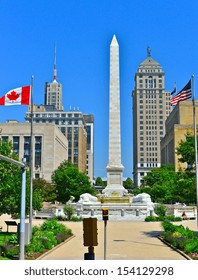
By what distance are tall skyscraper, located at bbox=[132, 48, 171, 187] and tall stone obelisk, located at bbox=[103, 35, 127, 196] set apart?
123 m

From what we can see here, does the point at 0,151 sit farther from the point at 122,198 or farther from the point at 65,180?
the point at 65,180

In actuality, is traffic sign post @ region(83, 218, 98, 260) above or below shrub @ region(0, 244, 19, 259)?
above

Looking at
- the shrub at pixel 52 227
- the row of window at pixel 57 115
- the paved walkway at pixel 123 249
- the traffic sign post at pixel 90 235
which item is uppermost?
the row of window at pixel 57 115

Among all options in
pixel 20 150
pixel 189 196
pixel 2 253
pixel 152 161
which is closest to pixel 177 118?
pixel 20 150

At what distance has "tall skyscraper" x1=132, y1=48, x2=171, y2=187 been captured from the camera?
178375 millimetres

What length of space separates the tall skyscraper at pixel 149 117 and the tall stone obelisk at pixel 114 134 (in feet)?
403

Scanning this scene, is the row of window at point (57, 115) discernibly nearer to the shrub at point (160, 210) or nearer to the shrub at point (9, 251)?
the shrub at point (160, 210)

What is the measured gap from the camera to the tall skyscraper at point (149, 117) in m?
178

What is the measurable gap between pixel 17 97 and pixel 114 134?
108 feet

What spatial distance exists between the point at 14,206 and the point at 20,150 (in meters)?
85.8

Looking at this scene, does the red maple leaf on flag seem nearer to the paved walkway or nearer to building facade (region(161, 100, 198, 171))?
the paved walkway

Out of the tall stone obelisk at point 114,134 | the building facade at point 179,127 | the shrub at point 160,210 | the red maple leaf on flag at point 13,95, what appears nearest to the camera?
the red maple leaf on flag at point 13,95

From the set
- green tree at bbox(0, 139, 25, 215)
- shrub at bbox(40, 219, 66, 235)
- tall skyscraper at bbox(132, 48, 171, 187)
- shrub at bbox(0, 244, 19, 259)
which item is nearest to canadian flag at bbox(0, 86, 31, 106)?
green tree at bbox(0, 139, 25, 215)

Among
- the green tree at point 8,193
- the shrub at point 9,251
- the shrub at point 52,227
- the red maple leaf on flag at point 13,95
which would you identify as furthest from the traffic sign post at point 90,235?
the green tree at point 8,193
